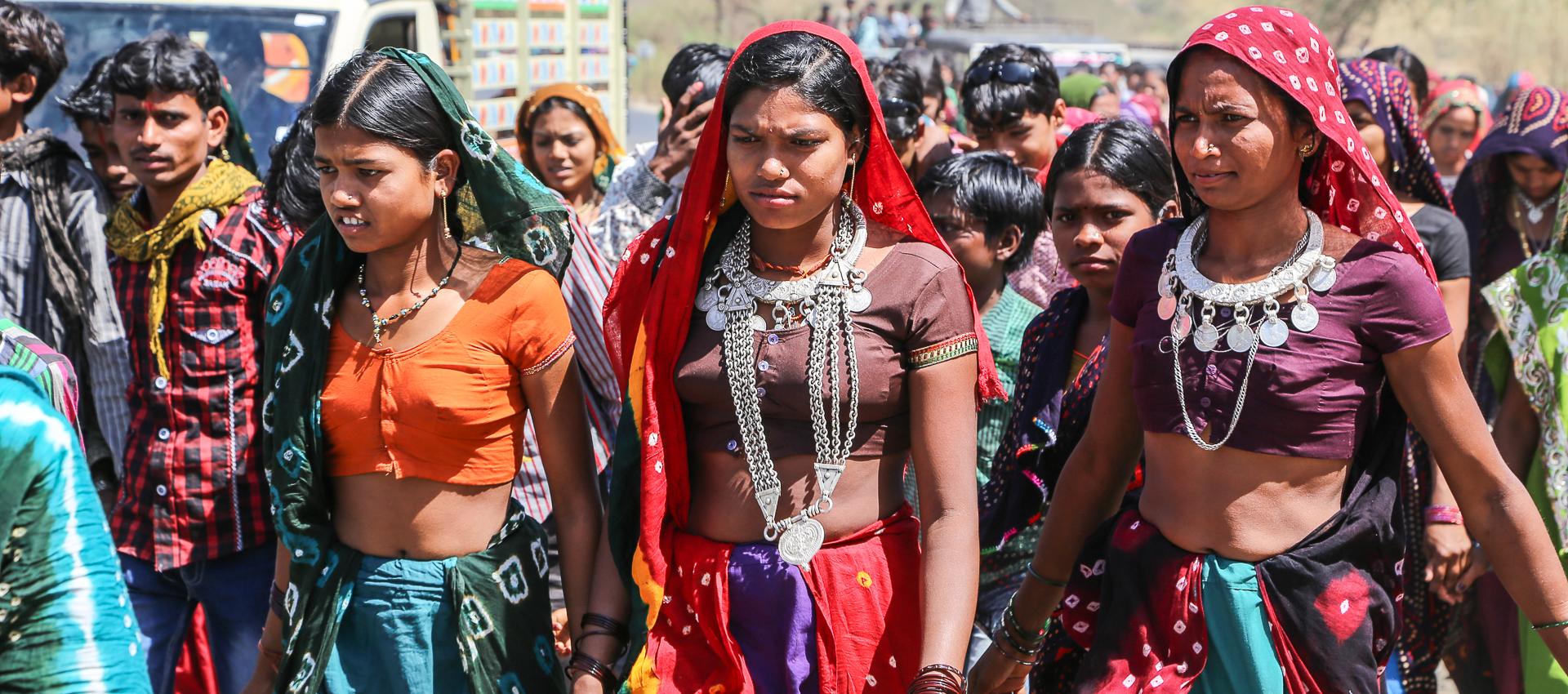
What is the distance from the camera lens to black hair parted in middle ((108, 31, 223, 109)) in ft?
13.3

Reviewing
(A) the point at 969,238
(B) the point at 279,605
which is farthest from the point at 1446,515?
(B) the point at 279,605

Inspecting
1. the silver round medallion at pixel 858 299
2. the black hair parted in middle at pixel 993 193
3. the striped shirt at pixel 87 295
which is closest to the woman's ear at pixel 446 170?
the silver round medallion at pixel 858 299

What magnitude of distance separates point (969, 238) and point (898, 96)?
1339mm

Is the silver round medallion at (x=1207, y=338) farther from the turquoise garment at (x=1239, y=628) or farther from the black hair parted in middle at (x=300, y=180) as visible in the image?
the black hair parted in middle at (x=300, y=180)

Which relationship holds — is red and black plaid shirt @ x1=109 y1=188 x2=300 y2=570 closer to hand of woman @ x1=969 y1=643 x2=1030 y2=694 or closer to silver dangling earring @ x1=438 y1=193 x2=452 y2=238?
silver dangling earring @ x1=438 y1=193 x2=452 y2=238

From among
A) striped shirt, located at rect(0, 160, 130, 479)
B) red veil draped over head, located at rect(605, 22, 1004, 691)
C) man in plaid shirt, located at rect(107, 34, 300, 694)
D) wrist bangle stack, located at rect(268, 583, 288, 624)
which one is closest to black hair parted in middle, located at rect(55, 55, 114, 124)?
man in plaid shirt, located at rect(107, 34, 300, 694)

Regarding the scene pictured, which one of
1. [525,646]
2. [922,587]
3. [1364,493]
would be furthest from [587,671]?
[1364,493]

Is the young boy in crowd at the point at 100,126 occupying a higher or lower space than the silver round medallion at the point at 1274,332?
lower

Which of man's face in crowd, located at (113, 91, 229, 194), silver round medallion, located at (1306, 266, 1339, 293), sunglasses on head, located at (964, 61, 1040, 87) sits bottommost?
sunglasses on head, located at (964, 61, 1040, 87)

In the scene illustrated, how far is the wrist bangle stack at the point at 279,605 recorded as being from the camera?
10.0 feet

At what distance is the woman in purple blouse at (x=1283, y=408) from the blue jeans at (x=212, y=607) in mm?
2221

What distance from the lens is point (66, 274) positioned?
4090 millimetres

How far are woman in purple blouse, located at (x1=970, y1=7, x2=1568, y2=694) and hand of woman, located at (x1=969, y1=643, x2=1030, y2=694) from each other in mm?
293

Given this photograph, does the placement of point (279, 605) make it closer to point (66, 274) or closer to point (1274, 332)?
point (66, 274)
